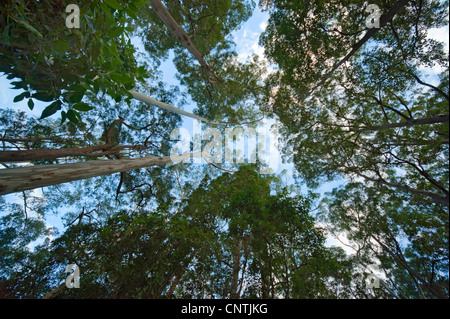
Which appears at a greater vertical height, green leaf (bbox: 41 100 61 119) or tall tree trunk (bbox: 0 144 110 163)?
tall tree trunk (bbox: 0 144 110 163)

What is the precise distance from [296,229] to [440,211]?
19.6 feet

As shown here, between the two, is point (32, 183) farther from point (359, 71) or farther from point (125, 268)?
point (359, 71)

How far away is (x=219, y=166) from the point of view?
32.3ft

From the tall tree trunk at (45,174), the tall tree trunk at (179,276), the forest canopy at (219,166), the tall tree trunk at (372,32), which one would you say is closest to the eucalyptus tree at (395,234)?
the forest canopy at (219,166)

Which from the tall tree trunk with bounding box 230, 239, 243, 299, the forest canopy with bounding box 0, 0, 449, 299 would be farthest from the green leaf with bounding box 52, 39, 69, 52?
the tall tree trunk with bounding box 230, 239, 243, 299

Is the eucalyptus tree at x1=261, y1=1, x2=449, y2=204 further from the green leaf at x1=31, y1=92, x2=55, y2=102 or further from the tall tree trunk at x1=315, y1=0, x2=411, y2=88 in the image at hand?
the green leaf at x1=31, y1=92, x2=55, y2=102

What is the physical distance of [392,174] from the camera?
22.9 feet

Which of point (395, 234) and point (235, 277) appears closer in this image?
point (235, 277)

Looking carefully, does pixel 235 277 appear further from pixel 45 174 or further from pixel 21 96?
pixel 21 96

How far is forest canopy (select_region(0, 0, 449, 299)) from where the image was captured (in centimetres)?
165

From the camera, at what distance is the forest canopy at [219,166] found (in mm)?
1647

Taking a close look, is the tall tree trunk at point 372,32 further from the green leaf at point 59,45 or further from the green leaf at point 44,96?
the green leaf at point 44,96

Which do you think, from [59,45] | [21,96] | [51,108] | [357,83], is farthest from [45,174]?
[357,83]

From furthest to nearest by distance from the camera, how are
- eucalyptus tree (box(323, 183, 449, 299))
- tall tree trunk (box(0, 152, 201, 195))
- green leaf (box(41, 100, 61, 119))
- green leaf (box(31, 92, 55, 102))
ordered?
1. eucalyptus tree (box(323, 183, 449, 299))
2. tall tree trunk (box(0, 152, 201, 195))
3. green leaf (box(31, 92, 55, 102))
4. green leaf (box(41, 100, 61, 119))
